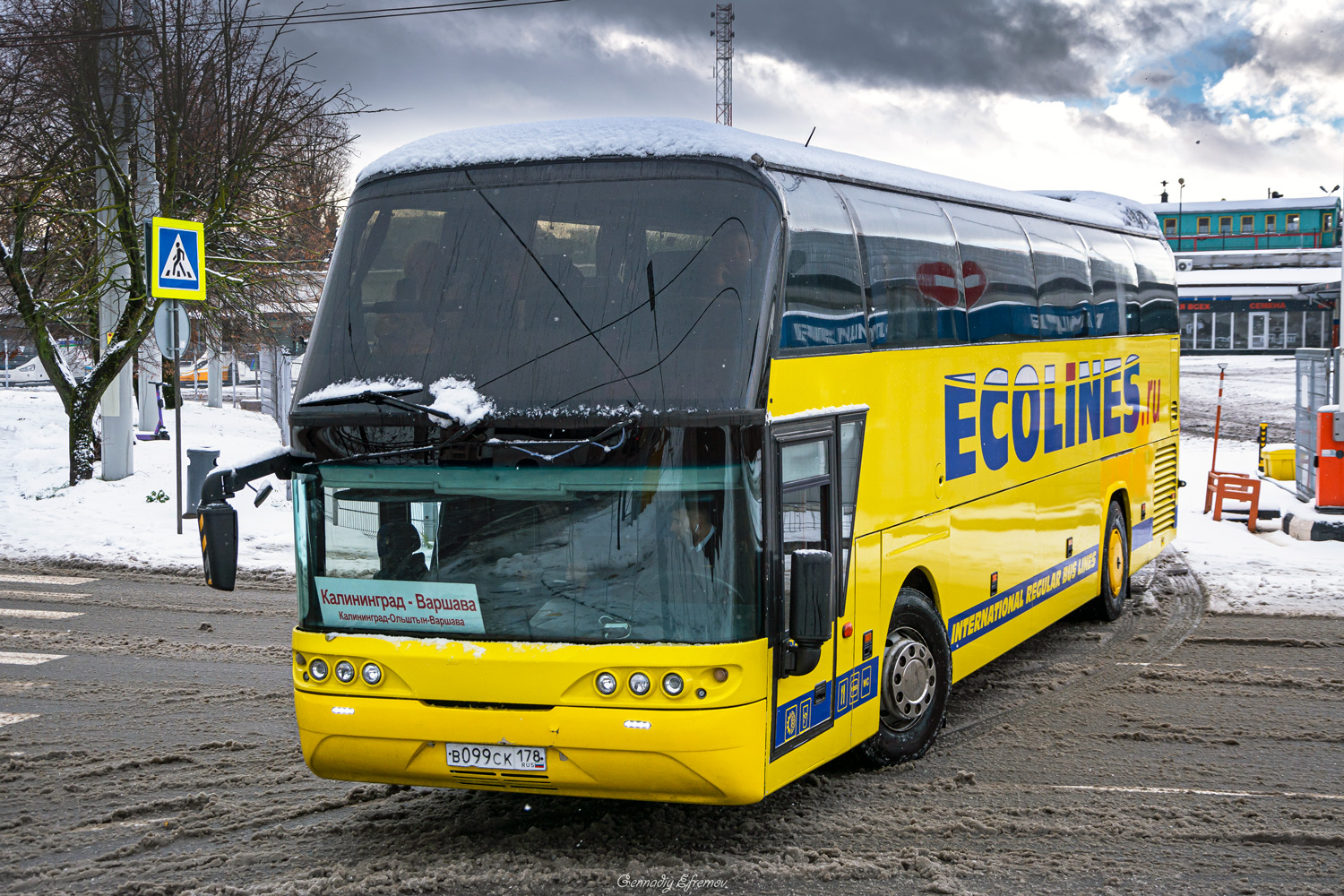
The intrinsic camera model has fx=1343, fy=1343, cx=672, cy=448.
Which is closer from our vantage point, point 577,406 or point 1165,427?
point 577,406

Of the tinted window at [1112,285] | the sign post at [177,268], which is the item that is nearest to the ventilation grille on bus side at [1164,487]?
the tinted window at [1112,285]

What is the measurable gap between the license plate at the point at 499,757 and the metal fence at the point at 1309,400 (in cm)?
1469

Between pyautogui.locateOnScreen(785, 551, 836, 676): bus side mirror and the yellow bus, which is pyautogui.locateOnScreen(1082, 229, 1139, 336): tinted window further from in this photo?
pyautogui.locateOnScreen(785, 551, 836, 676): bus side mirror

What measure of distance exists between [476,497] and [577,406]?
0.55 m

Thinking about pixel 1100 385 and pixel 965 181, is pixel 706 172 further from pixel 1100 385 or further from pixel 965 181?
pixel 1100 385

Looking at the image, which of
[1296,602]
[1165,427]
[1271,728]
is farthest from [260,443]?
[1271,728]

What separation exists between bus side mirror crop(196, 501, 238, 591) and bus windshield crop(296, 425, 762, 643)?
62 centimetres

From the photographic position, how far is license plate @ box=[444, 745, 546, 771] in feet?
17.6

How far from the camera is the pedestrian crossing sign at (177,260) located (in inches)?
554

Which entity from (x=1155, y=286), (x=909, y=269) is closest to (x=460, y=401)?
(x=909, y=269)

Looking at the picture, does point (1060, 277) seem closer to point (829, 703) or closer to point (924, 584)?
point (924, 584)

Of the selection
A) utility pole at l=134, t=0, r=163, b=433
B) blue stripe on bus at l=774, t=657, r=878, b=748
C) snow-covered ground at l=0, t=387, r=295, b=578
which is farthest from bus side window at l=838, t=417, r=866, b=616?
utility pole at l=134, t=0, r=163, b=433

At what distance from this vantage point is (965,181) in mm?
8648

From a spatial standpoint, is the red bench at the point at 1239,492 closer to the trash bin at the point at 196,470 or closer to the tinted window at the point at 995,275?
the tinted window at the point at 995,275
